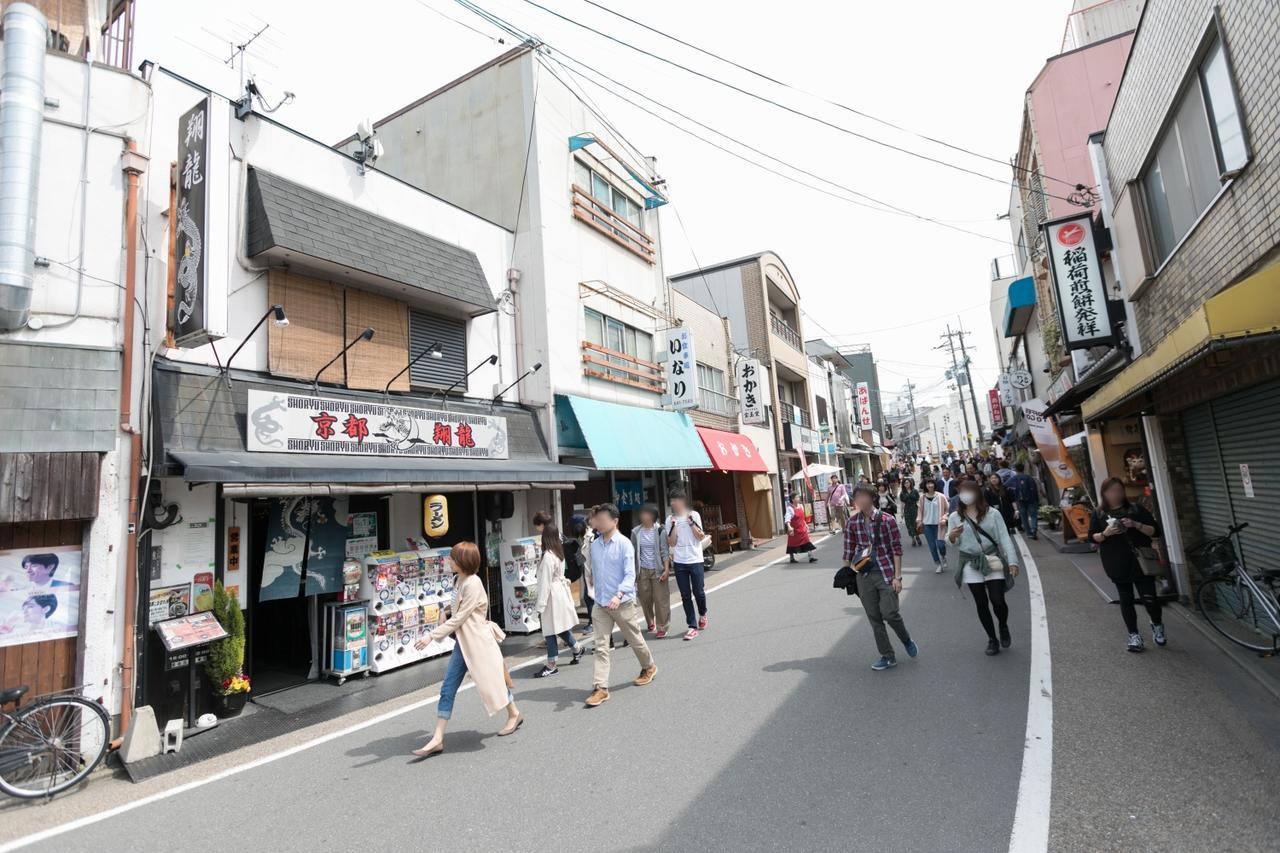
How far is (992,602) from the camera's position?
6562 millimetres

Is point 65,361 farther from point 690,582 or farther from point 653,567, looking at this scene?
point 690,582

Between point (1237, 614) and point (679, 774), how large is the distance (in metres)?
6.21

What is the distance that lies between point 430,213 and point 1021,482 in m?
15.3

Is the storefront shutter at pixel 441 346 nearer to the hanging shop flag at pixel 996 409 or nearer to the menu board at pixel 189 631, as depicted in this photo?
the menu board at pixel 189 631

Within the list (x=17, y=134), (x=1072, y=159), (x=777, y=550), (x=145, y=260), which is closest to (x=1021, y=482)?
(x=777, y=550)

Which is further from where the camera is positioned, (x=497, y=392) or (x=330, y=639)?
(x=497, y=392)

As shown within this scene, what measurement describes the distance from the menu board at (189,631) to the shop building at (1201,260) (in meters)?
8.91

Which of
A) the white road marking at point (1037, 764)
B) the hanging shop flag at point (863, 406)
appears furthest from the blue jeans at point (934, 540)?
the hanging shop flag at point (863, 406)

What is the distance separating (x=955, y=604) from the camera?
9055 mm

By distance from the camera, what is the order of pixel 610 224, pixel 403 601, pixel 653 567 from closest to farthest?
1. pixel 403 601
2. pixel 653 567
3. pixel 610 224

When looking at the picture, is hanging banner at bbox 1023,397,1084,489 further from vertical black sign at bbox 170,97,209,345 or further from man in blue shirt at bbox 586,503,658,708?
vertical black sign at bbox 170,97,209,345

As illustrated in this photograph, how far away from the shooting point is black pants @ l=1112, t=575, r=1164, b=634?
638 centimetres

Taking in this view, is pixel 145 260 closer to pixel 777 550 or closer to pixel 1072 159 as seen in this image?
pixel 777 550

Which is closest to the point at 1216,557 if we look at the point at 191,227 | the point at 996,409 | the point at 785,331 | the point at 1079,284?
the point at 1079,284
